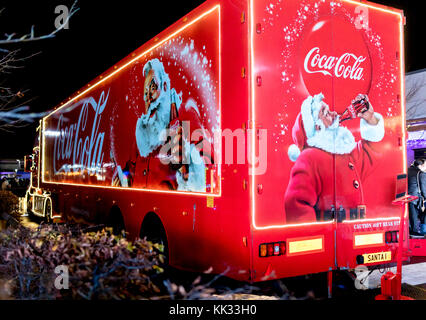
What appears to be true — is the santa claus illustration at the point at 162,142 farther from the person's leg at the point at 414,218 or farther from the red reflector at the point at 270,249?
the person's leg at the point at 414,218

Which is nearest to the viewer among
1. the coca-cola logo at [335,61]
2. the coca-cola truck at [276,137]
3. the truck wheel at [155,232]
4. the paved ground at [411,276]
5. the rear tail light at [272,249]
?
the rear tail light at [272,249]

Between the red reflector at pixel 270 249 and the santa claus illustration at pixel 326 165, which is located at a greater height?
the santa claus illustration at pixel 326 165

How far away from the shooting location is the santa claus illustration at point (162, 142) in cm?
499

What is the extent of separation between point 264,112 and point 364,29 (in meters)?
1.91

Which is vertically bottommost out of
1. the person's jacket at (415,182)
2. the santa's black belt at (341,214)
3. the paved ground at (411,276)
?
the paved ground at (411,276)

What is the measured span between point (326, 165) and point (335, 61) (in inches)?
48.6

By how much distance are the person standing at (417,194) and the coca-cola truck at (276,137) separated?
369 cm

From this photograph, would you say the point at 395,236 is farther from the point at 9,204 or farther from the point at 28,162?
the point at 28,162

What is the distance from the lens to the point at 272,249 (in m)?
4.21

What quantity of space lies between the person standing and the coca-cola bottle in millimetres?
4165

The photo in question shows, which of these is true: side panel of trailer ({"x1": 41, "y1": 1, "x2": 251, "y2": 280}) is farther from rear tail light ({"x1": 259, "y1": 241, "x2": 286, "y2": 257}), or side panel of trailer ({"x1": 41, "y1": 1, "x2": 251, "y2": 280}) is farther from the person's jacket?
the person's jacket

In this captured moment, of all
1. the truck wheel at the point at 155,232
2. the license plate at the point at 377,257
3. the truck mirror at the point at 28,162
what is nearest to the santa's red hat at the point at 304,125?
the license plate at the point at 377,257

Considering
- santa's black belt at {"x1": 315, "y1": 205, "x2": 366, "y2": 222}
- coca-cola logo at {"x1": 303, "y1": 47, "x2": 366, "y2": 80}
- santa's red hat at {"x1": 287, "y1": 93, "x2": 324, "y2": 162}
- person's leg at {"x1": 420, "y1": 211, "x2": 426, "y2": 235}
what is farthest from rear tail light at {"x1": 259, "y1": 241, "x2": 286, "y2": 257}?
person's leg at {"x1": 420, "y1": 211, "x2": 426, "y2": 235}
